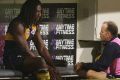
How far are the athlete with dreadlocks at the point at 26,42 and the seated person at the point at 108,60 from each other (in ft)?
2.02

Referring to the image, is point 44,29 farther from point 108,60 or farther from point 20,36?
point 108,60

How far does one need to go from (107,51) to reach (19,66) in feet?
3.40

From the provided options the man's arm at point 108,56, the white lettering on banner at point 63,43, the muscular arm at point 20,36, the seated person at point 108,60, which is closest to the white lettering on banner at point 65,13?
the white lettering on banner at point 63,43

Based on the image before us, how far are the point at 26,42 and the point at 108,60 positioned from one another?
104 cm

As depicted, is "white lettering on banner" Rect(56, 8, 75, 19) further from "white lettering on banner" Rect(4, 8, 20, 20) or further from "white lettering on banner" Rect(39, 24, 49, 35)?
"white lettering on banner" Rect(4, 8, 20, 20)

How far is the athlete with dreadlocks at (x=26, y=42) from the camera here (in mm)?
3596

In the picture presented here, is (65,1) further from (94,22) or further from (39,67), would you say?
(39,67)

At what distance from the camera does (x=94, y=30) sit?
3.96 metres

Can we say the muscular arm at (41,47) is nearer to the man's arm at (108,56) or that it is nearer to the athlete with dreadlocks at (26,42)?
the athlete with dreadlocks at (26,42)

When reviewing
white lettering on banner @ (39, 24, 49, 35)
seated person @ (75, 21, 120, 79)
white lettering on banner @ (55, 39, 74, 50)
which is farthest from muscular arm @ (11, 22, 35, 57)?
seated person @ (75, 21, 120, 79)

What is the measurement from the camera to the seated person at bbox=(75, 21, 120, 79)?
303cm

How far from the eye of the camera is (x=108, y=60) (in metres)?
3.02

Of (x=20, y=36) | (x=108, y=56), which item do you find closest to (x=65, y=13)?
(x=20, y=36)

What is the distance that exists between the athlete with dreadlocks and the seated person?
61 centimetres
